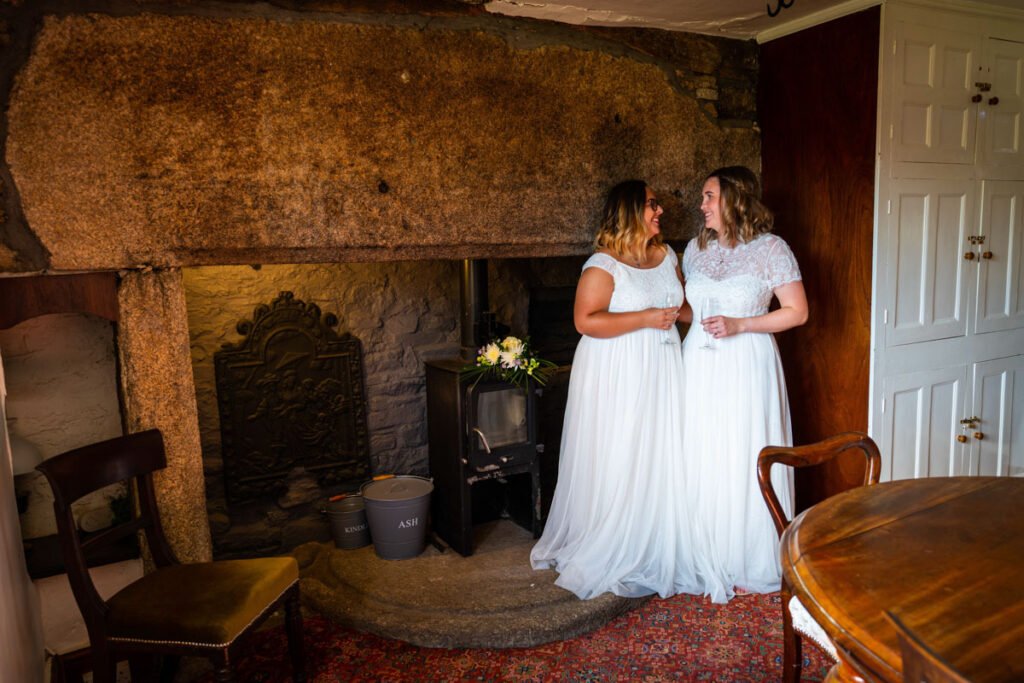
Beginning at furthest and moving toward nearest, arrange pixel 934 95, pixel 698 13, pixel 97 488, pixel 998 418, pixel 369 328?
pixel 998 418 < pixel 369 328 < pixel 934 95 < pixel 698 13 < pixel 97 488

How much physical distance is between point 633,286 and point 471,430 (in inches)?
38.0

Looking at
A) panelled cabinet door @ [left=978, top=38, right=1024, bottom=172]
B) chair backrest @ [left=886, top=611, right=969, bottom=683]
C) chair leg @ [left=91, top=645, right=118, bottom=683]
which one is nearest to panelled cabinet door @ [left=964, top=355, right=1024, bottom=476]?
panelled cabinet door @ [left=978, top=38, right=1024, bottom=172]

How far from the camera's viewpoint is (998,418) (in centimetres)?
371

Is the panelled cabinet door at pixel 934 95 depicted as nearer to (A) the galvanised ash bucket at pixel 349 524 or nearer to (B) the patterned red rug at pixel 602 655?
(B) the patterned red rug at pixel 602 655

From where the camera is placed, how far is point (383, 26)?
8.47ft

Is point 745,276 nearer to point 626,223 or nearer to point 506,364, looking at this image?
point 626,223

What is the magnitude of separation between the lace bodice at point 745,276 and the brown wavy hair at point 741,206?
47 millimetres

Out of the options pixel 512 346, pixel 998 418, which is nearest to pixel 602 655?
pixel 512 346

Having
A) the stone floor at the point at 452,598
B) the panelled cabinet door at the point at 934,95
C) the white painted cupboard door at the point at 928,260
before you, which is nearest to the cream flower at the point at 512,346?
the stone floor at the point at 452,598

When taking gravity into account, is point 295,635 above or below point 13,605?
below

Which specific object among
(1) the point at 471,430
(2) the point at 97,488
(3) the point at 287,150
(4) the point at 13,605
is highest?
(3) the point at 287,150

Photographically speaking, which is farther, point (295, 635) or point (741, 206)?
point (741, 206)

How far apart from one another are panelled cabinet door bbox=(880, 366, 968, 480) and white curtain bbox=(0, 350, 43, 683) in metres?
3.43

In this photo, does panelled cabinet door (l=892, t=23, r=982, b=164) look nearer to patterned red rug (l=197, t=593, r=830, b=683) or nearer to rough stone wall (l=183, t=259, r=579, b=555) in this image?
rough stone wall (l=183, t=259, r=579, b=555)
